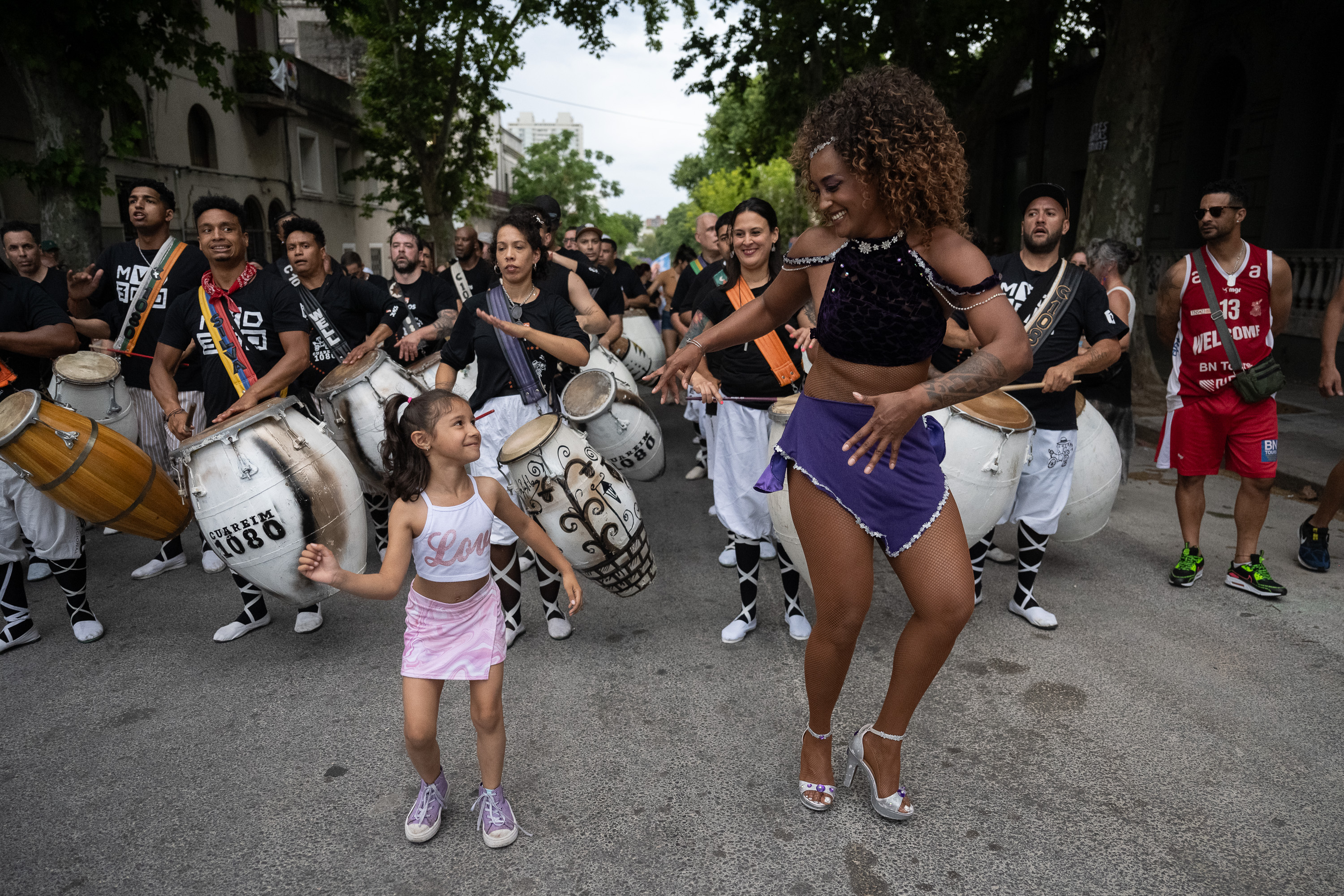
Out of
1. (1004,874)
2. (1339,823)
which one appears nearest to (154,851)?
(1004,874)

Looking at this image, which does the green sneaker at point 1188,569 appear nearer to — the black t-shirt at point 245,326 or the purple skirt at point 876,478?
the purple skirt at point 876,478

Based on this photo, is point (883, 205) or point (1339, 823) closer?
point (883, 205)

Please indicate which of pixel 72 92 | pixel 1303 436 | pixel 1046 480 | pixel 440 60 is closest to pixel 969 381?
pixel 1046 480

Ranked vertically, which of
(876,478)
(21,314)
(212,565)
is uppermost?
(21,314)

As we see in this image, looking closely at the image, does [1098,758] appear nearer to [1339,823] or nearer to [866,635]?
[1339,823]

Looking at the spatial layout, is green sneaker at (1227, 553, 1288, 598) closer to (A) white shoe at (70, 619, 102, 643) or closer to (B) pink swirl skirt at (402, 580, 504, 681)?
(B) pink swirl skirt at (402, 580, 504, 681)

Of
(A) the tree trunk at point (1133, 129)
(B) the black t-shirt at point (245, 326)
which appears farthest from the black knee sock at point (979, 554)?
(A) the tree trunk at point (1133, 129)

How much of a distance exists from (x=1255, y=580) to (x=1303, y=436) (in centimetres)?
471

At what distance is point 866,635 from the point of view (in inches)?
174

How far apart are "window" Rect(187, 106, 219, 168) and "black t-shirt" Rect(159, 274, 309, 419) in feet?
62.7

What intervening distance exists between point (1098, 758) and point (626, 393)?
10.9ft

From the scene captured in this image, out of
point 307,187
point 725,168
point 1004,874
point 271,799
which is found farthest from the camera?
point 725,168

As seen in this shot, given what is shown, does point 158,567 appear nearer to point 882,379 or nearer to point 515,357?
point 515,357

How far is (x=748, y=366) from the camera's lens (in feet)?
14.7
